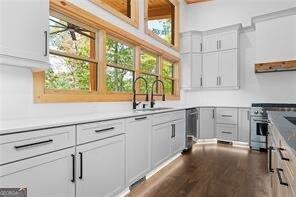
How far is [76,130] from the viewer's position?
1.70 m

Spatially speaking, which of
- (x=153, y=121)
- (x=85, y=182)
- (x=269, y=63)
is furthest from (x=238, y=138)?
(x=85, y=182)

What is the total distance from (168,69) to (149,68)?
3.55 ft

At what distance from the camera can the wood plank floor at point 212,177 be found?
2.57 m

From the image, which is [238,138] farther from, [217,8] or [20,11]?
[20,11]

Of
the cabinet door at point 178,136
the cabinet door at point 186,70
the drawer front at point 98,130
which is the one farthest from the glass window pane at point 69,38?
the cabinet door at point 186,70

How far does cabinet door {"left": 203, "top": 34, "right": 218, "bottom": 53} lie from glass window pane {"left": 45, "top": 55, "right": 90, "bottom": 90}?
361 centimetres

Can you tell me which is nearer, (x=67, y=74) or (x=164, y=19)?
(x=67, y=74)

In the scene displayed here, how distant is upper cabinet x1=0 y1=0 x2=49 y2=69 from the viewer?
150cm

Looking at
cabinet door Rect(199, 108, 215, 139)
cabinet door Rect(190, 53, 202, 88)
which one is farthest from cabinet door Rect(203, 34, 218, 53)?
cabinet door Rect(199, 108, 215, 139)

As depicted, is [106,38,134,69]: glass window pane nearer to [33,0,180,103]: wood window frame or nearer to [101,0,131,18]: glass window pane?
[33,0,180,103]: wood window frame

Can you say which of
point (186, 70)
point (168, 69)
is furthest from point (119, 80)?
point (186, 70)

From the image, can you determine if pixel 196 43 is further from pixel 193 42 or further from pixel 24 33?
pixel 24 33

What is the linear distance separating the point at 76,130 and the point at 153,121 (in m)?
1.47

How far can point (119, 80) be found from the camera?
3.49m
